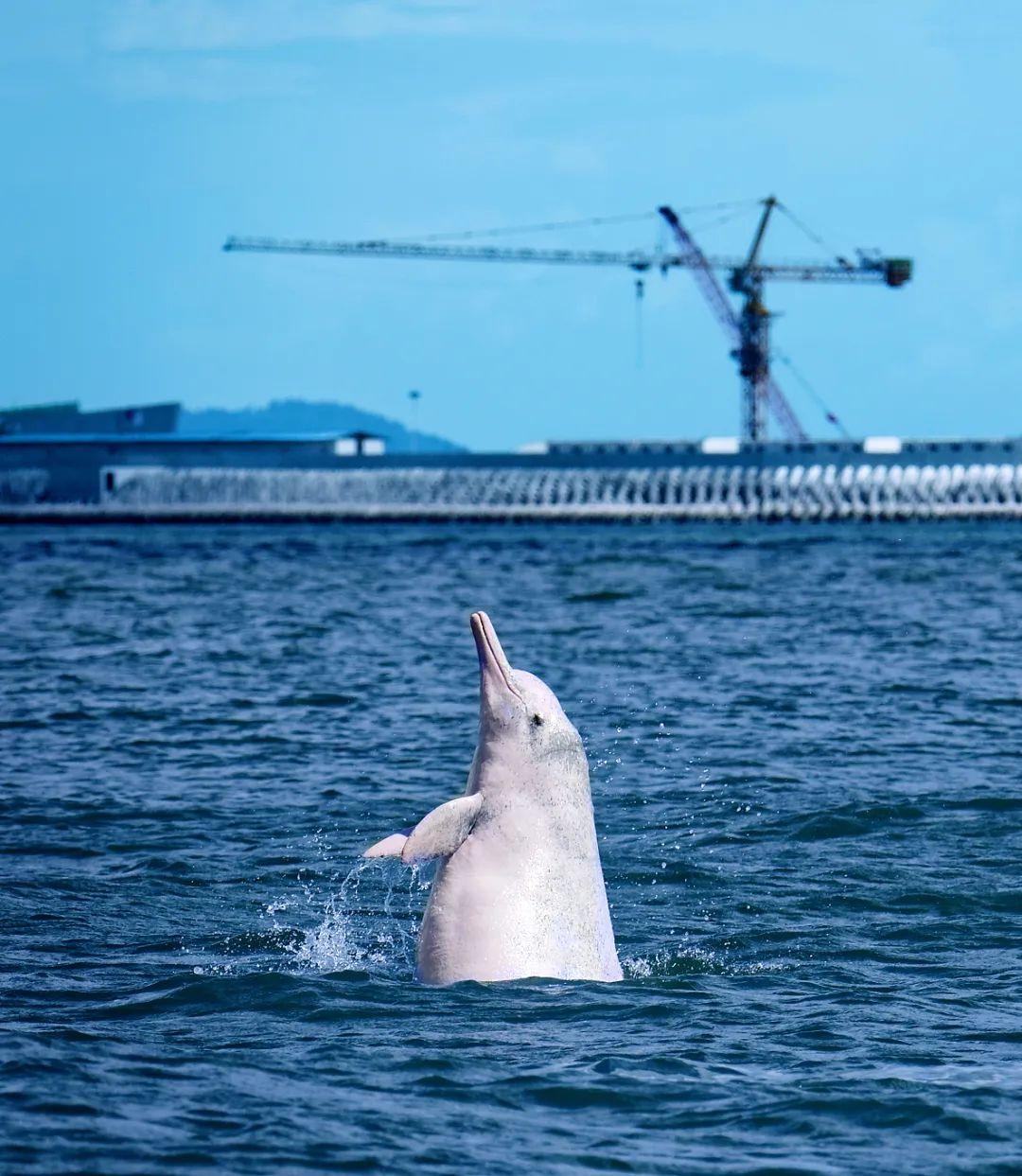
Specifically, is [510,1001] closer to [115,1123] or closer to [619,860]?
[115,1123]

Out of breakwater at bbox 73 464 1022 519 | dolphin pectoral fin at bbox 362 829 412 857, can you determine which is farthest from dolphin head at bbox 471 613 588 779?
breakwater at bbox 73 464 1022 519

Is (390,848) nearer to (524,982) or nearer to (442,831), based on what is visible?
(442,831)

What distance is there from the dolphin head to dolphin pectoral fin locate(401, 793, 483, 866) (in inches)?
13.7

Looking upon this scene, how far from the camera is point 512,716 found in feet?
38.7

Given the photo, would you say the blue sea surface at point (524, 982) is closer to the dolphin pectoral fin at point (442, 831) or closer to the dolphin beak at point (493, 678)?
the dolphin pectoral fin at point (442, 831)

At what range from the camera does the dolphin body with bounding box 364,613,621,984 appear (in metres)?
11.8

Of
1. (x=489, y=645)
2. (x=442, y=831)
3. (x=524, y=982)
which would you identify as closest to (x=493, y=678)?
(x=489, y=645)

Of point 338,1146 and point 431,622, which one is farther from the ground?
point 431,622

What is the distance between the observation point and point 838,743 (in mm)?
25078

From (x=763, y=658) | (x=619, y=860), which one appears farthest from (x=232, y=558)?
(x=619, y=860)

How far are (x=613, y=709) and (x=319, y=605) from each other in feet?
79.4

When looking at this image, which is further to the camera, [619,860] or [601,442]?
[601,442]

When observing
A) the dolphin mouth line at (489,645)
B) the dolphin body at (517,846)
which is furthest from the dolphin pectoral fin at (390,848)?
the dolphin mouth line at (489,645)

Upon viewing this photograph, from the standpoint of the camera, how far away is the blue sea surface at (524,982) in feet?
33.5
